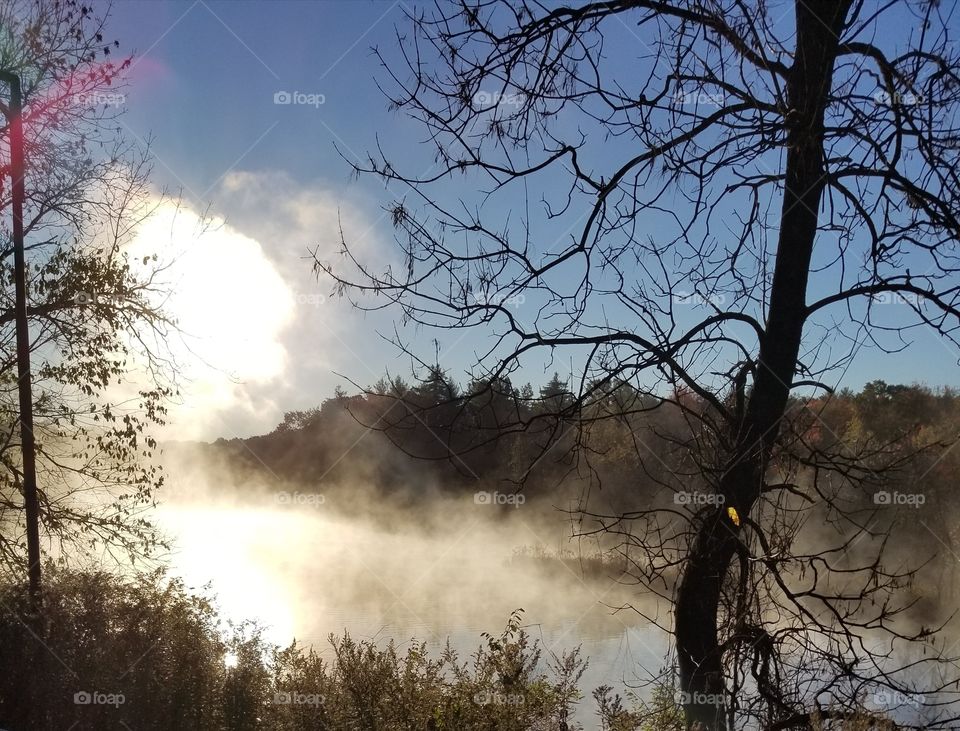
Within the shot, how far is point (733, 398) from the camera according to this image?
5.93 m

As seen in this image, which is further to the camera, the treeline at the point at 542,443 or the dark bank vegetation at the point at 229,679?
the dark bank vegetation at the point at 229,679

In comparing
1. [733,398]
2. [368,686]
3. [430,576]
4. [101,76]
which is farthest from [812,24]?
[430,576]

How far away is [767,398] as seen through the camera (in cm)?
547

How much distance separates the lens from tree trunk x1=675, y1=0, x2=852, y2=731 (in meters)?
5.20

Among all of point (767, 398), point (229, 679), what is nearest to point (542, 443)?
point (767, 398)

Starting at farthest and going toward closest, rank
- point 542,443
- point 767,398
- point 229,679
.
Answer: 1. point 229,679
2. point 542,443
3. point 767,398

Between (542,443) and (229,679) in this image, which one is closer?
(542,443)

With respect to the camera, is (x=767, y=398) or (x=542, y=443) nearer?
(x=767, y=398)

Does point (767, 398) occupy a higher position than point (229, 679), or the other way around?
point (767, 398)

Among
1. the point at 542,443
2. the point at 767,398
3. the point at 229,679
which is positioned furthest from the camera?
the point at 229,679

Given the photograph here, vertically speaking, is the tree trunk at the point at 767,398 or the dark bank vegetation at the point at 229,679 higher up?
the tree trunk at the point at 767,398

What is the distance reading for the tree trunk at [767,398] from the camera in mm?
5195

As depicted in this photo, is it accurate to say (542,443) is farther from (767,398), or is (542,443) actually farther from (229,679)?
(229,679)

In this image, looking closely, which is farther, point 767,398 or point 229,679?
point 229,679
